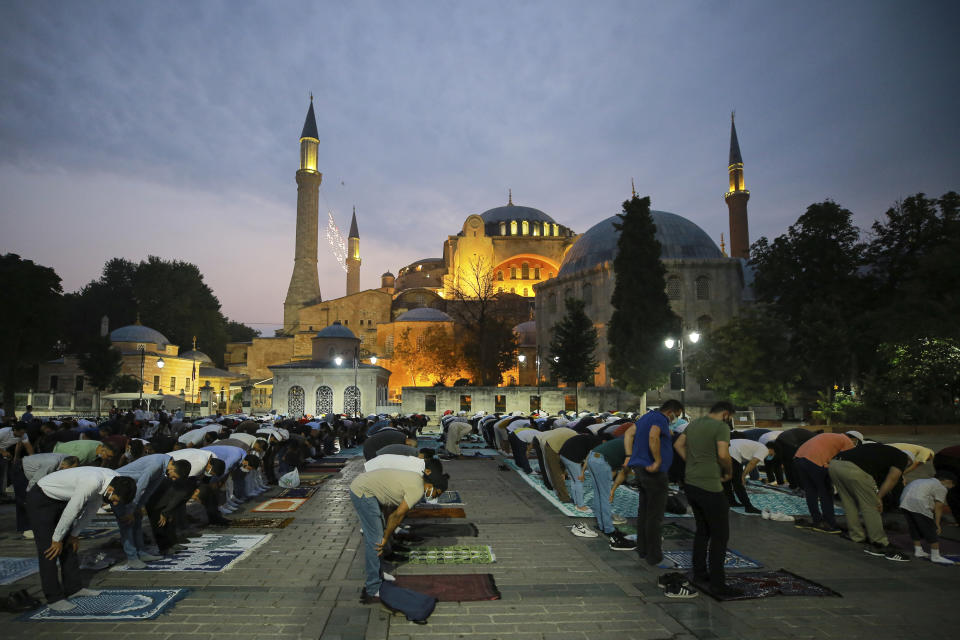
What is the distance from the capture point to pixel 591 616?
4562mm

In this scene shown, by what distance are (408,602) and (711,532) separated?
2674 millimetres

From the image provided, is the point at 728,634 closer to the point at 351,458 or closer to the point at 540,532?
→ the point at 540,532

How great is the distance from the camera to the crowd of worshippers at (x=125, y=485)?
192 inches

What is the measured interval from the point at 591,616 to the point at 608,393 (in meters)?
31.9

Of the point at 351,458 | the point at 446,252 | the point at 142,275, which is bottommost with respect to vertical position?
the point at 351,458

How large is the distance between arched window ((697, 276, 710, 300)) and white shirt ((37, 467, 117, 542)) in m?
39.5

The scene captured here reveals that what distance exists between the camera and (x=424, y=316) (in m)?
52.9

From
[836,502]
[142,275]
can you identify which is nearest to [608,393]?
[836,502]

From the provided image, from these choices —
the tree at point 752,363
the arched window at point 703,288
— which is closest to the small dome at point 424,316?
the arched window at point 703,288

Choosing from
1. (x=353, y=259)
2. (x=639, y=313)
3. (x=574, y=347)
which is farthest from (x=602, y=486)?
(x=353, y=259)

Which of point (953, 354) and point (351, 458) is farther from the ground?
point (953, 354)

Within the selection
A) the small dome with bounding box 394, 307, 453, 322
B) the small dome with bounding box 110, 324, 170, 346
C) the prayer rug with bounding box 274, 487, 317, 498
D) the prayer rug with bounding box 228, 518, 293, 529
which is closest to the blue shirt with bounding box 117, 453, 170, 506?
the prayer rug with bounding box 228, 518, 293, 529

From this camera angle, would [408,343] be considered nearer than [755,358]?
No

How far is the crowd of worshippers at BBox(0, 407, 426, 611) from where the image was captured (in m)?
4.89
